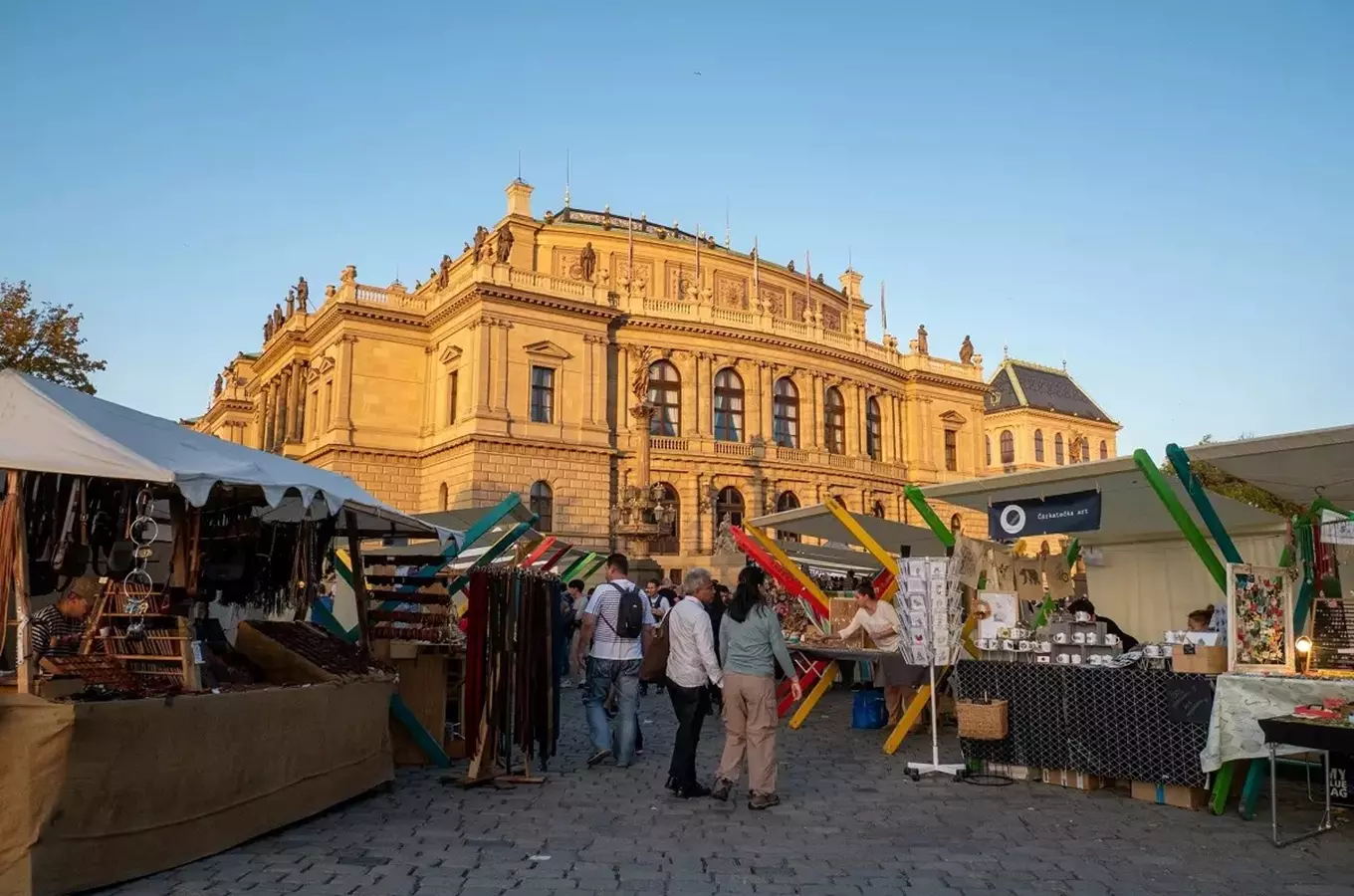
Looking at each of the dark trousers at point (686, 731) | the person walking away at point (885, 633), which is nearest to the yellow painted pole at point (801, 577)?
the person walking away at point (885, 633)

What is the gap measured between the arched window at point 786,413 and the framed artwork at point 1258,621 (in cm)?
3506

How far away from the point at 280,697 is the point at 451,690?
3718 millimetres

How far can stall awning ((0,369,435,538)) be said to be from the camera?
568cm

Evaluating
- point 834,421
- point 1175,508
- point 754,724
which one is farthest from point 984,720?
point 834,421

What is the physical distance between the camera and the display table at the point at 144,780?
505cm

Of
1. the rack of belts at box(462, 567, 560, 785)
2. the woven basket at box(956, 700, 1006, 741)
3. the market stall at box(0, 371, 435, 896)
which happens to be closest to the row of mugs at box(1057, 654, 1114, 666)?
the woven basket at box(956, 700, 1006, 741)

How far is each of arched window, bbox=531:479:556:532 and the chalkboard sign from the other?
3038 centimetres

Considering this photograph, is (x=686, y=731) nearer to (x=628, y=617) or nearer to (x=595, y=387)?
(x=628, y=617)

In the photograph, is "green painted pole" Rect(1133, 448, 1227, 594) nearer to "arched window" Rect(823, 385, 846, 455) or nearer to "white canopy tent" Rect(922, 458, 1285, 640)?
"white canopy tent" Rect(922, 458, 1285, 640)

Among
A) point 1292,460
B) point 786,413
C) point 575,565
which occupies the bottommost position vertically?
point 575,565

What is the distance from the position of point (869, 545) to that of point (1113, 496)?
3089 mm

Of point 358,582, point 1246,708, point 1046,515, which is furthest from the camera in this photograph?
point 1046,515

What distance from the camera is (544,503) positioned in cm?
A: 3731

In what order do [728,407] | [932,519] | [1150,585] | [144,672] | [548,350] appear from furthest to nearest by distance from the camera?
[728,407], [548,350], [1150,585], [932,519], [144,672]
